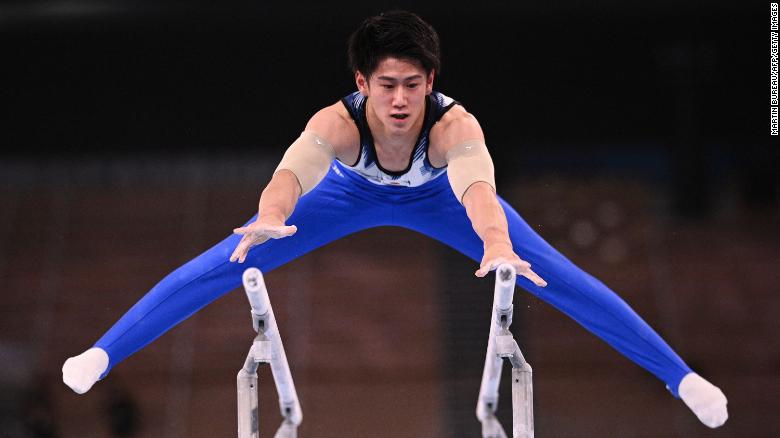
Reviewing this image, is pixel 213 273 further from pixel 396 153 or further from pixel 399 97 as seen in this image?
pixel 399 97

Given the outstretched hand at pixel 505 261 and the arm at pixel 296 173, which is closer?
the outstretched hand at pixel 505 261

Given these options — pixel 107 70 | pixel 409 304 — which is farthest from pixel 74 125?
pixel 409 304

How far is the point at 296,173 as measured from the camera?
122 inches

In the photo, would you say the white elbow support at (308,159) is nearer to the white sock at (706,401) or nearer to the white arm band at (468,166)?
the white arm band at (468,166)

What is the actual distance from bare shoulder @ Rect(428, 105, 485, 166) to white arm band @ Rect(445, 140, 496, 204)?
1.7 inches

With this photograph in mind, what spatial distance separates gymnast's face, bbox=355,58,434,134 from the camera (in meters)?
3.11

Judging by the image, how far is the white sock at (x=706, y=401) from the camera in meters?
3.47

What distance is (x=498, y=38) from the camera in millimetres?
7906

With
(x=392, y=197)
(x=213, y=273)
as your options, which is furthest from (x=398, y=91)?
(x=213, y=273)

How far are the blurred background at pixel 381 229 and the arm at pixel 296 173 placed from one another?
13.9 ft

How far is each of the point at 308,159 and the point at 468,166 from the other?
56cm

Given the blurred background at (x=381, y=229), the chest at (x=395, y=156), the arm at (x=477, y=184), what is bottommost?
the arm at (x=477, y=184)

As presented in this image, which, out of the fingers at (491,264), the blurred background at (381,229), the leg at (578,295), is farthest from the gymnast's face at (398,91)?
the blurred background at (381,229)

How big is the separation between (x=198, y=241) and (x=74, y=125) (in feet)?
5.23
